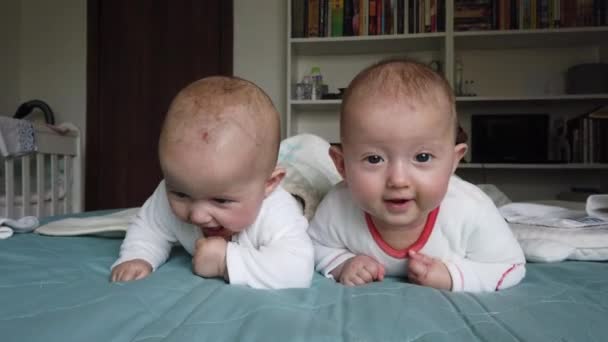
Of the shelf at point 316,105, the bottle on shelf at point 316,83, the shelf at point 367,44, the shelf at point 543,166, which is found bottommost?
the shelf at point 543,166

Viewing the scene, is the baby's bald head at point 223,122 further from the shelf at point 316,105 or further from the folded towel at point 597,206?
the shelf at point 316,105

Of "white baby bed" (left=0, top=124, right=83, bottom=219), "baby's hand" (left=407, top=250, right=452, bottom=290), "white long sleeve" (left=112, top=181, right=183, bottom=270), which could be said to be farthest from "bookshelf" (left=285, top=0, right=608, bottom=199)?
"baby's hand" (left=407, top=250, right=452, bottom=290)

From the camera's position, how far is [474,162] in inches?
A: 93.7

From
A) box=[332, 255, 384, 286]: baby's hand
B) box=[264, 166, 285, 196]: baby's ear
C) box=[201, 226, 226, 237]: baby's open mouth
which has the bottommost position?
box=[332, 255, 384, 286]: baby's hand

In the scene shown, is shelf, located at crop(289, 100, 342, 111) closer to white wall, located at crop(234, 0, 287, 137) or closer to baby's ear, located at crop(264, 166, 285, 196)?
white wall, located at crop(234, 0, 287, 137)

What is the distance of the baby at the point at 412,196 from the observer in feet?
1.91

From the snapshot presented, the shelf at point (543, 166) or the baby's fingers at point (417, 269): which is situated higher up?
the shelf at point (543, 166)

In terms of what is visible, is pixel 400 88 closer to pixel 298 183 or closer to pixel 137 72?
pixel 298 183

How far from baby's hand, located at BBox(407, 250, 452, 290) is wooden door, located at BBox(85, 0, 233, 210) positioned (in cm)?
228

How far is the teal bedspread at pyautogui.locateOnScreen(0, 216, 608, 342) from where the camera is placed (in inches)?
16.4

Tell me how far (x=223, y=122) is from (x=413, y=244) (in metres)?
0.35

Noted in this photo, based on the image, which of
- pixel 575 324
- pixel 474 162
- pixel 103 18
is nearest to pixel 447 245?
pixel 575 324

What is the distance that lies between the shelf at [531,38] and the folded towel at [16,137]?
2.08m

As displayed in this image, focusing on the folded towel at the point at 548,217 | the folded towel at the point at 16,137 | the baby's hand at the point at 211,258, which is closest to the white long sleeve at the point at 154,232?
the baby's hand at the point at 211,258
